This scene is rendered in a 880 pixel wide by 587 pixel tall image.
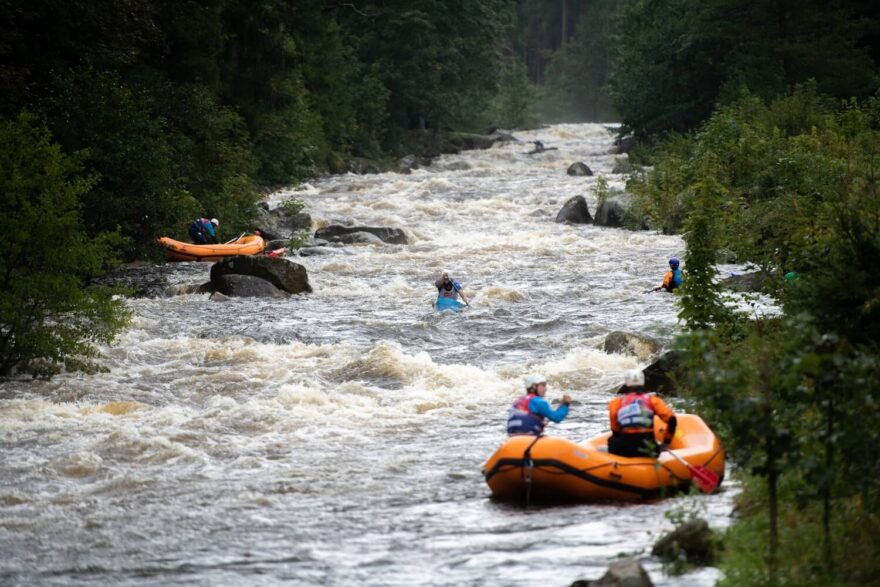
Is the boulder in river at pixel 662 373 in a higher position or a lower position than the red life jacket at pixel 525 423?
lower

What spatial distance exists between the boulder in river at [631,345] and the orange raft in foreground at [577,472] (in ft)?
17.9

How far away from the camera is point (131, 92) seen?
23.9 meters

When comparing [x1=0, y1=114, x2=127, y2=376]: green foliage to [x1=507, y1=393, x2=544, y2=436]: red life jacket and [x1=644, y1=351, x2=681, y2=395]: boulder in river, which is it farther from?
Result: [x1=644, y1=351, x2=681, y2=395]: boulder in river

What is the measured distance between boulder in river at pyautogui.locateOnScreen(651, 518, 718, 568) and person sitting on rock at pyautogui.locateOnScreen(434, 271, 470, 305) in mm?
11460

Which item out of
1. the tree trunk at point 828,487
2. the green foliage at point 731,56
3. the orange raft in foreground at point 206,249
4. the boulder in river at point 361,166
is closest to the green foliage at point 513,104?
the green foliage at point 731,56

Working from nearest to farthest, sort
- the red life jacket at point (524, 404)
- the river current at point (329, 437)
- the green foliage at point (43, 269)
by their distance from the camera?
the river current at point (329, 437) → the red life jacket at point (524, 404) → the green foliage at point (43, 269)

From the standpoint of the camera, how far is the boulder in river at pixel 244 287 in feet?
69.8

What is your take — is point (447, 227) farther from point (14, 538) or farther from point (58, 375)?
point (14, 538)

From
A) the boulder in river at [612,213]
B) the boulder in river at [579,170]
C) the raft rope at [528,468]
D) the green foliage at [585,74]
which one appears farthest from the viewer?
the green foliage at [585,74]

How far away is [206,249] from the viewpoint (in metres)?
25.6

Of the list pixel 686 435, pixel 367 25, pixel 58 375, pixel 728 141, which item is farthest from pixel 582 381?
pixel 367 25

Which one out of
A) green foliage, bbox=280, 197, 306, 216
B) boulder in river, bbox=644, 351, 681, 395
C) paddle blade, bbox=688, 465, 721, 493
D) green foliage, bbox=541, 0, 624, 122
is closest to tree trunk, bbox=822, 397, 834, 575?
paddle blade, bbox=688, 465, 721, 493

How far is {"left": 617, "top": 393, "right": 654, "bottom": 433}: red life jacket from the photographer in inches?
403

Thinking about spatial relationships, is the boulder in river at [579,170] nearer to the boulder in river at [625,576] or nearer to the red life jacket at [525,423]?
the red life jacket at [525,423]
